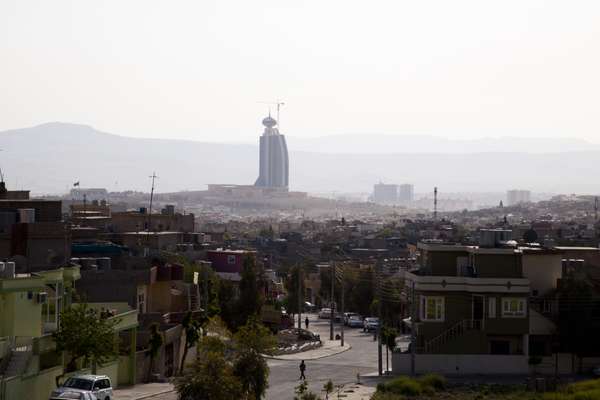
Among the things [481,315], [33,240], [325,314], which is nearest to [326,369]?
[481,315]

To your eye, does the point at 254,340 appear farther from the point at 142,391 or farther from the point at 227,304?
the point at 227,304

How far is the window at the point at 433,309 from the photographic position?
158 feet

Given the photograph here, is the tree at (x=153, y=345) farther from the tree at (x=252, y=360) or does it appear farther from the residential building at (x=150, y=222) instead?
the residential building at (x=150, y=222)

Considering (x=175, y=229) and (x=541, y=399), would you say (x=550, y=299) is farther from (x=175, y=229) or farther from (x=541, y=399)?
(x=175, y=229)

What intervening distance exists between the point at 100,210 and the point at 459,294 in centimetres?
6425

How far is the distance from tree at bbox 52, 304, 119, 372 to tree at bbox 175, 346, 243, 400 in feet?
12.2

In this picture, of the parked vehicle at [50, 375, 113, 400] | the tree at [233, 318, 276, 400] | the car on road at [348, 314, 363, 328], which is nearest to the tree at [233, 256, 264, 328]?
the car on road at [348, 314, 363, 328]

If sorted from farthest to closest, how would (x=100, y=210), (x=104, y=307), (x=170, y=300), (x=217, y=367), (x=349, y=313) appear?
(x=100, y=210) < (x=349, y=313) < (x=170, y=300) < (x=104, y=307) < (x=217, y=367)

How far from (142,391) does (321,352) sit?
20074 millimetres

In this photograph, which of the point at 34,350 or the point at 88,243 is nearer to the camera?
the point at 34,350

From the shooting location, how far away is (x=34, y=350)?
33469 millimetres

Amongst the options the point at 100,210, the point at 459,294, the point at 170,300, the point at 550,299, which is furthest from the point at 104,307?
the point at 100,210

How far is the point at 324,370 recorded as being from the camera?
4972cm

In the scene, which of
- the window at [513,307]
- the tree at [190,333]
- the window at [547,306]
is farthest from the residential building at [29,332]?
the window at [547,306]
